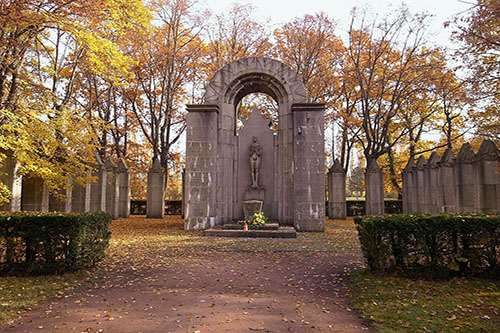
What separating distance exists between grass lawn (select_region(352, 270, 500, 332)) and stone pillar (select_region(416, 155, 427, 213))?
1481cm

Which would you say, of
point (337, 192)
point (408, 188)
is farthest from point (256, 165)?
point (408, 188)

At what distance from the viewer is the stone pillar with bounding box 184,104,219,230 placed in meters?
14.6

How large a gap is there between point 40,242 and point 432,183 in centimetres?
1838

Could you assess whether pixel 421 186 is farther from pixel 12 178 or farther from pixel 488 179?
pixel 12 178

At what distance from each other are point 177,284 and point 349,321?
3246 mm

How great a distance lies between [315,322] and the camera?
433 cm

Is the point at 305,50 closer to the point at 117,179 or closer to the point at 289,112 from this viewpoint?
the point at 289,112

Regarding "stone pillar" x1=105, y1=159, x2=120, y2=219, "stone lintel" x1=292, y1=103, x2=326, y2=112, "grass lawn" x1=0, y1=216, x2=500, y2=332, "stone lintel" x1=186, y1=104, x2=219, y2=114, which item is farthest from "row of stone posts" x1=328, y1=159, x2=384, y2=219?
"stone pillar" x1=105, y1=159, x2=120, y2=219

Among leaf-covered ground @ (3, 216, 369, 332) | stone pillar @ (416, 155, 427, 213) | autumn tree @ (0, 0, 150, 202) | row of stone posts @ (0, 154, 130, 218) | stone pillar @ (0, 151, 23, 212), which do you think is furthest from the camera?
stone pillar @ (416, 155, 427, 213)

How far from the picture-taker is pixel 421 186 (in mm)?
19734

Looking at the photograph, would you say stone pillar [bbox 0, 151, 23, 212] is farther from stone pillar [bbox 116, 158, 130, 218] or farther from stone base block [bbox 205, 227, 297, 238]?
stone pillar [bbox 116, 158, 130, 218]

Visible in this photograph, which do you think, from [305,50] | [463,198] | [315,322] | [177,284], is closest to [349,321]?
[315,322]

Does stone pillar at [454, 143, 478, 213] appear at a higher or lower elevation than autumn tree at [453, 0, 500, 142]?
lower

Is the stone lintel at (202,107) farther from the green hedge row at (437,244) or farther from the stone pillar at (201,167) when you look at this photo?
the green hedge row at (437,244)
